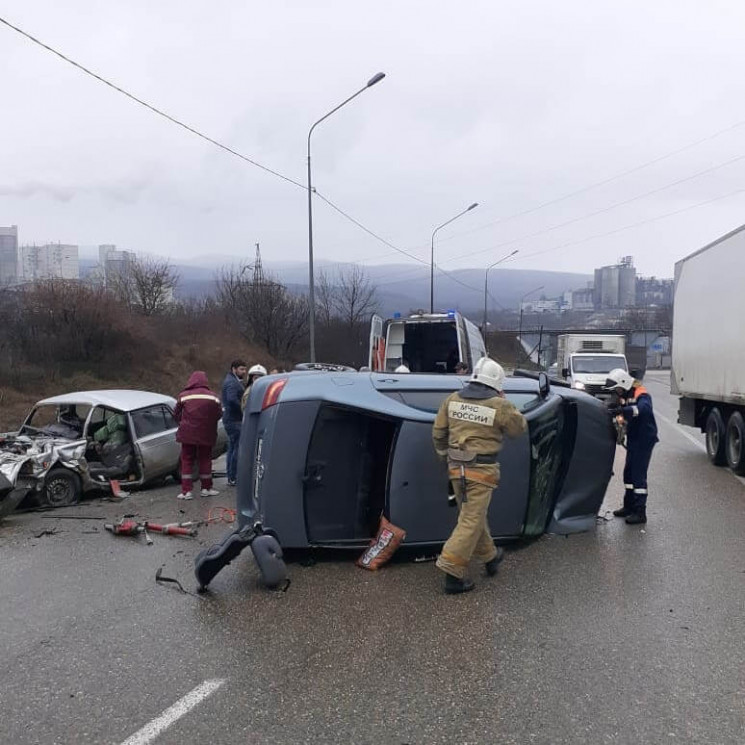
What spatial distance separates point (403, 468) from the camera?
5.25m

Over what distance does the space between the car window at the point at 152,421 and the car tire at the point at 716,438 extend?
8.14 m

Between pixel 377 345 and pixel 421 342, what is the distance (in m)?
1.55

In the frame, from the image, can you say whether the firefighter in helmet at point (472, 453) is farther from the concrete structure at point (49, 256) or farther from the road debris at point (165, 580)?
the concrete structure at point (49, 256)

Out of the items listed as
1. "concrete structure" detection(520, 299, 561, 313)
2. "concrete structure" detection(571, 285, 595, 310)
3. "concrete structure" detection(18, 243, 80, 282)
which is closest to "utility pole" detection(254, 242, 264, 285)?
"concrete structure" detection(18, 243, 80, 282)

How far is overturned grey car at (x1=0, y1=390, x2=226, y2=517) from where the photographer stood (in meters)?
8.05

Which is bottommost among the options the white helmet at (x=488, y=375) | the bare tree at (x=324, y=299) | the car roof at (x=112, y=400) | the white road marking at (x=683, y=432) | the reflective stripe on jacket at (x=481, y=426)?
the white road marking at (x=683, y=432)

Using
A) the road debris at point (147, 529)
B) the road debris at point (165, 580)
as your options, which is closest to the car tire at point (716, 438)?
the road debris at point (147, 529)

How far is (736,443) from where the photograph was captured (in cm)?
1004

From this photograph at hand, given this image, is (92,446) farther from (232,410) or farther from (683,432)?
(683,432)

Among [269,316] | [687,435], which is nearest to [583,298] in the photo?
[269,316]

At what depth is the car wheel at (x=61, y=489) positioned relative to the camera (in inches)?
318

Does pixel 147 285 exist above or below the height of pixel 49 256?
below

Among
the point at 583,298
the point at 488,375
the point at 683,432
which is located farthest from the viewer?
the point at 583,298

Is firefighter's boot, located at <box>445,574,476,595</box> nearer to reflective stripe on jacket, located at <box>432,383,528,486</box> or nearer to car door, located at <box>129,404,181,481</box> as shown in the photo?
reflective stripe on jacket, located at <box>432,383,528,486</box>
